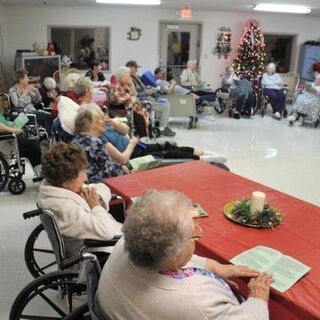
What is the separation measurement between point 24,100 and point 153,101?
2.07 metres

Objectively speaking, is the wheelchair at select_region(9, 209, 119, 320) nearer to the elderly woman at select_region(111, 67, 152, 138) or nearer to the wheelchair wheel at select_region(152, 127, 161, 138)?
the elderly woman at select_region(111, 67, 152, 138)

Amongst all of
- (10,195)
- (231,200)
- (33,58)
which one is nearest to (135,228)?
(231,200)

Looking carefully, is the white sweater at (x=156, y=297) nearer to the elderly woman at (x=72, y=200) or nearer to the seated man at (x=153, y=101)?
the elderly woman at (x=72, y=200)

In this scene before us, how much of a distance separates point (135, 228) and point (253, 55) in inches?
330

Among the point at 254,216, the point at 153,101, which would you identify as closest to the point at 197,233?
the point at 254,216

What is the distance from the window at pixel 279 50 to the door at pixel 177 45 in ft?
6.31

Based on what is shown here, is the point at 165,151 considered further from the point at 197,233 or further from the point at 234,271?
the point at 234,271

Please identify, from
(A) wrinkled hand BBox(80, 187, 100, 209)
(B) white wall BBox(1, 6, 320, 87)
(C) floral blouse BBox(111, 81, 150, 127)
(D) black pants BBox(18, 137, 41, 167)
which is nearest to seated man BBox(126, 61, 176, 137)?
(C) floral blouse BBox(111, 81, 150, 127)

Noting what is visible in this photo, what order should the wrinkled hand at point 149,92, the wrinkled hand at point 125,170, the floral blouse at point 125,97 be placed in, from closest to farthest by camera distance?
the wrinkled hand at point 125,170
the floral blouse at point 125,97
the wrinkled hand at point 149,92

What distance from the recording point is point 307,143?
6227mm

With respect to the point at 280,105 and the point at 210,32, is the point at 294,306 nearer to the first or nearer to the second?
the point at 280,105

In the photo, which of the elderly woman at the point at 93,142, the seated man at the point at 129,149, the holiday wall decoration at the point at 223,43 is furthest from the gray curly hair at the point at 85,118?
the holiday wall decoration at the point at 223,43

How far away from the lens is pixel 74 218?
1.82 m

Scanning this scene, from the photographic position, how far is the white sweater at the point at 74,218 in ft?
5.96
